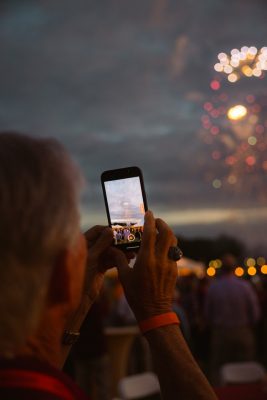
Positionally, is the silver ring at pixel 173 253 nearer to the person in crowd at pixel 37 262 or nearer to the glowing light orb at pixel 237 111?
the person in crowd at pixel 37 262

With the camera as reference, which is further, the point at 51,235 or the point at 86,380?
the point at 86,380

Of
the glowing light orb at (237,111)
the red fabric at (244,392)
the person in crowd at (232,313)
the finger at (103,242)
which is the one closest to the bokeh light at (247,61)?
the glowing light orb at (237,111)

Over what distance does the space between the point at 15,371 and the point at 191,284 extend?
401 inches

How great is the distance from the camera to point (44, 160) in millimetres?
805

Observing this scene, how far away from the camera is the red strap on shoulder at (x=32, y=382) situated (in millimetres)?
693

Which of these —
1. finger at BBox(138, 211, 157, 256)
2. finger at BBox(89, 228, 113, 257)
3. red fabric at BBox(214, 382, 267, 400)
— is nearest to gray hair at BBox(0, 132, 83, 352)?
finger at BBox(138, 211, 157, 256)

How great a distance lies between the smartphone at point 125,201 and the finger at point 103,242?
73 mm

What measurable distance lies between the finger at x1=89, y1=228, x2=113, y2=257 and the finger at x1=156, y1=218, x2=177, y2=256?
0.63 feet

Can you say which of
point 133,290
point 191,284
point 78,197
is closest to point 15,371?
point 78,197

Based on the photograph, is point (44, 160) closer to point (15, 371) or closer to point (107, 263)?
point (15, 371)

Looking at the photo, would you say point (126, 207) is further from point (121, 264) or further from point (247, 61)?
point (247, 61)

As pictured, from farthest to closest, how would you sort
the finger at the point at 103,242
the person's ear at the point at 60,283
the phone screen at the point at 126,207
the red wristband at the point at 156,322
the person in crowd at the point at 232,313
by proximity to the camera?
the person in crowd at the point at 232,313 < the phone screen at the point at 126,207 < the finger at the point at 103,242 < the red wristband at the point at 156,322 < the person's ear at the point at 60,283

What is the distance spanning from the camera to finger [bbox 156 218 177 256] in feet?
3.62

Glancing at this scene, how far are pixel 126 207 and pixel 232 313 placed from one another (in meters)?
5.75
